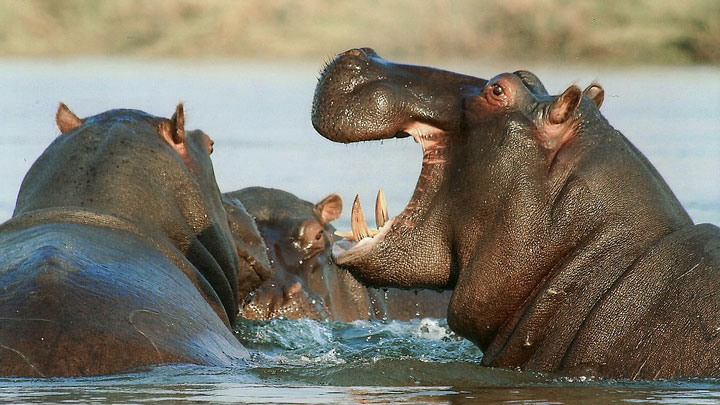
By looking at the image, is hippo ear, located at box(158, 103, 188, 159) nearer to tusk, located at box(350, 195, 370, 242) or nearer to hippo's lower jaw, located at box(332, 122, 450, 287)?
tusk, located at box(350, 195, 370, 242)

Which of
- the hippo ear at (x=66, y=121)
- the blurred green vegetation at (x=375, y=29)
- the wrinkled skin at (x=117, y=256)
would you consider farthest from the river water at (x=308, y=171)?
the hippo ear at (x=66, y=121)

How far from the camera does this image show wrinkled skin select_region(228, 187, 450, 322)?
9.66m

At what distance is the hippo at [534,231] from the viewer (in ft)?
17.9

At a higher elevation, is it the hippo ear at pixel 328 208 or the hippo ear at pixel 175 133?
the hippo ear at pixel 175 133

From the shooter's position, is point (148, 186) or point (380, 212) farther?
point (148, 186)

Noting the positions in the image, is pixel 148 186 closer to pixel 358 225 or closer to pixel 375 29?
pixel 358 225

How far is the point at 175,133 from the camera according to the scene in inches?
281

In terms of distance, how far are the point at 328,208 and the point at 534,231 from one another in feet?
15.5

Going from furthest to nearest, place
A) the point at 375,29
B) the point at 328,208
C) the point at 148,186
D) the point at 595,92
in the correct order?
the point at 375,29 < the point at 328,208 < the point at 148,186 < the point at 595,92

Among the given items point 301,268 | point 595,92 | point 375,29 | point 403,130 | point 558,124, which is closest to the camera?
point 558,124

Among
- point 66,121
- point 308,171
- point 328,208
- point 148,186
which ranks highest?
point 308,171

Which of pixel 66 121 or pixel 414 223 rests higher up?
pixel 66 121

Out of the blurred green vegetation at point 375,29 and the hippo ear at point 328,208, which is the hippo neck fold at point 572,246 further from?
the blurred green vegetation at point 375,29

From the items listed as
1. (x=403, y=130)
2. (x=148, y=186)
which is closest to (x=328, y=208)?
(x=148, y=186)
